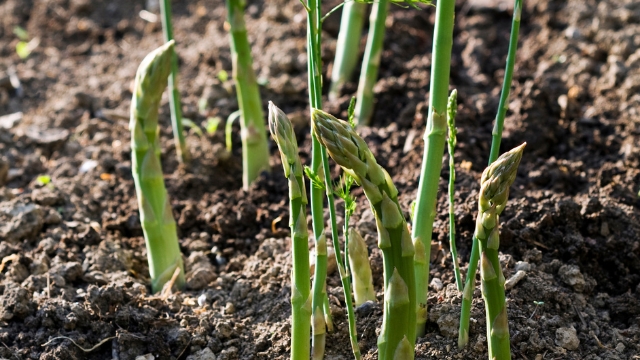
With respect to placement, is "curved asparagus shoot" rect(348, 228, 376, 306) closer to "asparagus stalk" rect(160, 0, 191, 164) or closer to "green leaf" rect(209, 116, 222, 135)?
"asparagus stalk" rect(160, 0, 191, 164)

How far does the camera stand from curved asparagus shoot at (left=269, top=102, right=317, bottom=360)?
5.46 feet

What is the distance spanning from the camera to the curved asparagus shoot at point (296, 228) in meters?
1.66

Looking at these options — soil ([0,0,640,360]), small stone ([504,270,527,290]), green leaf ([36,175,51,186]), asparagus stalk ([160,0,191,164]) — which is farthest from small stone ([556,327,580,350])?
green leaf ([36,175,51,186])

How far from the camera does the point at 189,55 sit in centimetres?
383

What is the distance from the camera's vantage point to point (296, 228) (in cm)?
171

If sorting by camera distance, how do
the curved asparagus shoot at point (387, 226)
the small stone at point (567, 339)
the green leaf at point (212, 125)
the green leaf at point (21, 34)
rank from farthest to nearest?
1. the green leaf at point (21, 34)
2. the green leaf at point (212, 125)
3. the small stone at point (567, 339)
4. the curved asparagus shoot at point (387, 226)

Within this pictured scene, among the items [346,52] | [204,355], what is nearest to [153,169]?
[204,355]

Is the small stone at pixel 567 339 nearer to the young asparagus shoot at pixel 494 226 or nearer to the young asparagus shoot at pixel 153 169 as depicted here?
the young asparagus shoot at pixel 494 226

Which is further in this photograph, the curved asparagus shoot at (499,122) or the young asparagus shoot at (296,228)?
the curved asparagus shoot at (499,122)

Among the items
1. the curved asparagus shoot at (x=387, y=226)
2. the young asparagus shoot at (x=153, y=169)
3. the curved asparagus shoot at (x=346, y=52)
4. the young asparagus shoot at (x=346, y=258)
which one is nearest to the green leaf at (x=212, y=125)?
the curved asparagus shoot at (x=346, y=52)

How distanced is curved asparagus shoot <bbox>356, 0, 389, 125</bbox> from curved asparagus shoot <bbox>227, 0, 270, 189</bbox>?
455mm

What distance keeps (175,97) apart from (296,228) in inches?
51.2

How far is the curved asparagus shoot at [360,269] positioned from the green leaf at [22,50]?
2.71 meters

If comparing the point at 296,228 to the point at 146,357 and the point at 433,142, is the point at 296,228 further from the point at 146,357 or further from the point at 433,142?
the point at 146,357
